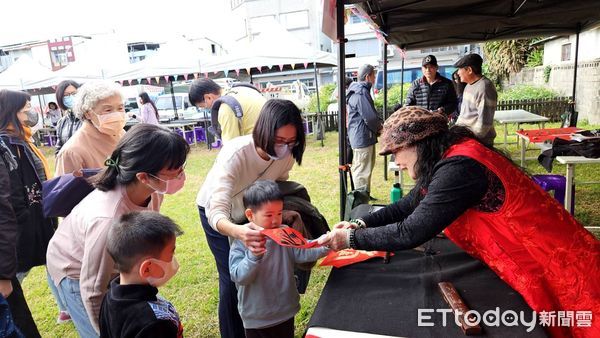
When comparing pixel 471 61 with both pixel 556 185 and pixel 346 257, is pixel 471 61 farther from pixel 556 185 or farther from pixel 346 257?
pixel 346 257

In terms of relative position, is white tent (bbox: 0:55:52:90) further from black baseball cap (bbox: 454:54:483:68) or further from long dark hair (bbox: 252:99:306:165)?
long dark hair (bbox: 252:99:306:165)

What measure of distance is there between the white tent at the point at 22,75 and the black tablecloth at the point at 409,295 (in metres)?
12.5

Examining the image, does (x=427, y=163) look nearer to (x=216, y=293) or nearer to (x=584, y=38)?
(x=216, y=293)

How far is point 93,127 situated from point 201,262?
6.93 feet

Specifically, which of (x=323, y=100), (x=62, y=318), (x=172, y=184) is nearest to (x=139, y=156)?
(x=172, y=184)

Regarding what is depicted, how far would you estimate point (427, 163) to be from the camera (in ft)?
5.27

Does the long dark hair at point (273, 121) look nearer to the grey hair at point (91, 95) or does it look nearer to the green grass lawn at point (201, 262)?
the grey hair at point (91, 95)

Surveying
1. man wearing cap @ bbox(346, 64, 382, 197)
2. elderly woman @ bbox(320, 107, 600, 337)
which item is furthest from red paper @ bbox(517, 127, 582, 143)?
elderly woman @ bbox(320, 107, 600, 337)

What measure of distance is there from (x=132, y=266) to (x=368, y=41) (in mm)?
38281

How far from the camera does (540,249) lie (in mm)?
1404

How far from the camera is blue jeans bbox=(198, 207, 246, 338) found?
7.45 ft

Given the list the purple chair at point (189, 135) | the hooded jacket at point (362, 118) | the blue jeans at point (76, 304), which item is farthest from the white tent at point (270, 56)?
the blue jeans at point (76, 304)

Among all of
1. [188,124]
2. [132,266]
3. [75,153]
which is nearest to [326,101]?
[188,124]

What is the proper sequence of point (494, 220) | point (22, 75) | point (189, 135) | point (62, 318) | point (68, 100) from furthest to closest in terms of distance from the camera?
point (189, 135)
point (22, 75)
point (68, 100)
point (62, 318)
point (494, 220)
